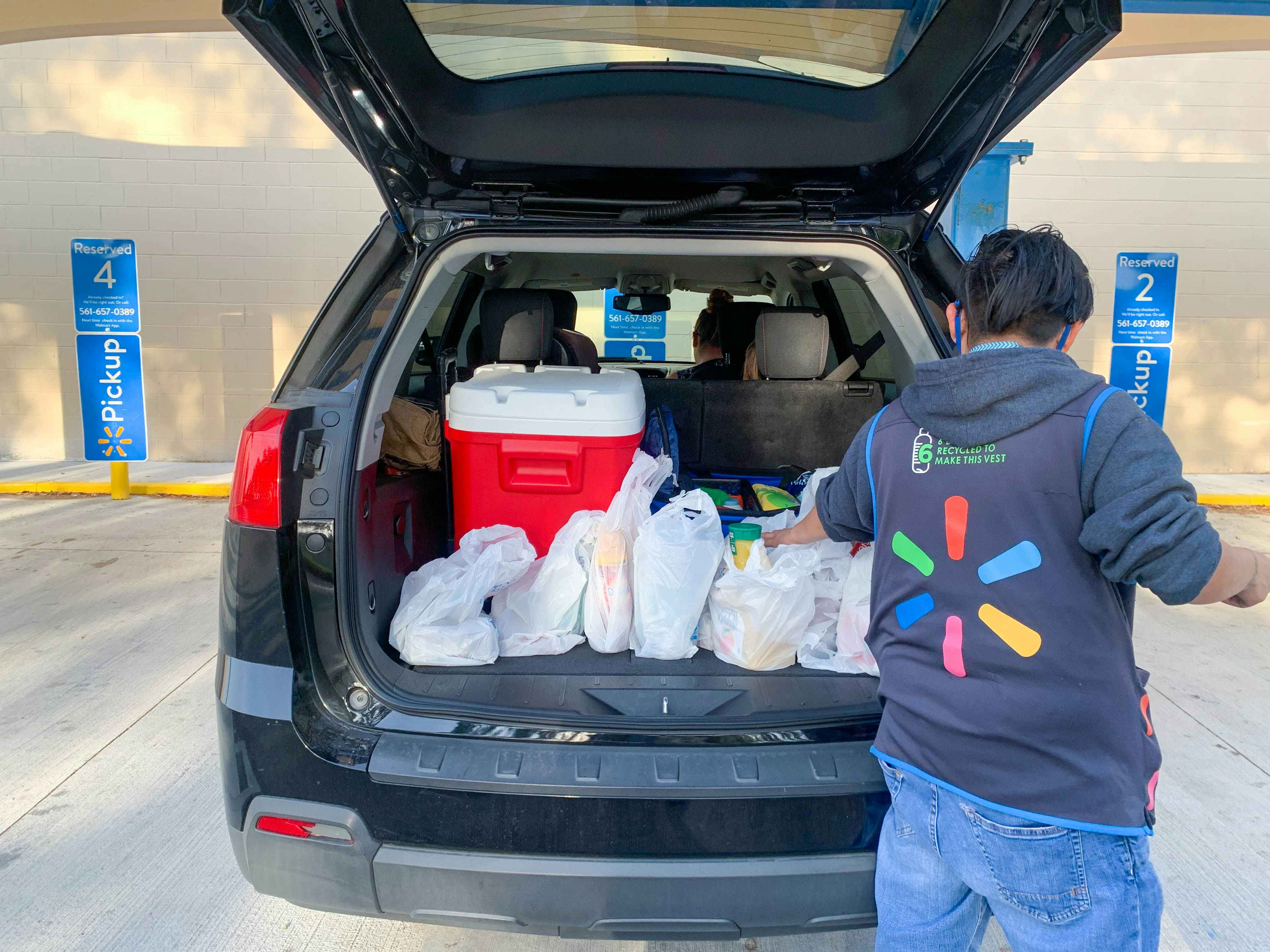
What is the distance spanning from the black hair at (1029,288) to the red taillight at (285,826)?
4.67ft

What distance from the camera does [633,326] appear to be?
603 cm

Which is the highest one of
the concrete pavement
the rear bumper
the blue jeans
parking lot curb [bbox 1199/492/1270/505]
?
the blue jeans

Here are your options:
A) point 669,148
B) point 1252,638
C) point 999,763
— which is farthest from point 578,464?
point 1252,638

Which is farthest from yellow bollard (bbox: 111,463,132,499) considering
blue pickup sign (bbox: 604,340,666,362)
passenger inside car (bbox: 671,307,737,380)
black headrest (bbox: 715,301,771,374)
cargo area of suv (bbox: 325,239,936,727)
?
black headrest (bbox: 715,301,771,374)

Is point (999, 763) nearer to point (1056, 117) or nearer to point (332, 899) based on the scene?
point (332, 899)

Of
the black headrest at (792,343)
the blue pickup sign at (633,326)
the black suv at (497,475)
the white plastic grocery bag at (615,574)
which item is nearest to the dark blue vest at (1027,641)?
the black suv at (497,475)

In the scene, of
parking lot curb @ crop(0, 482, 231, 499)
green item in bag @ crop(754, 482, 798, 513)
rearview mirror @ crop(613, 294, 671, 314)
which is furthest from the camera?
parking lot curb @ crop(0, 482, 231, 499)

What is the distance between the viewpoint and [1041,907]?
1.24m

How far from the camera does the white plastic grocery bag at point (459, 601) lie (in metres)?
1.94

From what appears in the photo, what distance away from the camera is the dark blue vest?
4.00 feet

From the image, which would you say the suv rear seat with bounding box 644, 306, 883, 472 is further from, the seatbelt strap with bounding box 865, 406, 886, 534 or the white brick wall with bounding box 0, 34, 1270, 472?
the white brick wall with bounding box 0, 34, 1270, 472

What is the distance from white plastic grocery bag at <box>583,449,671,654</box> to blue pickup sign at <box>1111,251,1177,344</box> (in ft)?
17.2

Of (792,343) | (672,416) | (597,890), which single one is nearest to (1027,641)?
(597,890)

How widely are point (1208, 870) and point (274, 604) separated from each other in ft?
7.97
